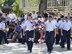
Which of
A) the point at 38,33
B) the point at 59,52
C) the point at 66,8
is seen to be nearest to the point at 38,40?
the point at 38,33

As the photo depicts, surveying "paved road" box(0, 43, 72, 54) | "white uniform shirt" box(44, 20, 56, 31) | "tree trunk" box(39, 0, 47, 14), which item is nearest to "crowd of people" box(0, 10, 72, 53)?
"white uniform shirt" box(44, 20, 56, 31)

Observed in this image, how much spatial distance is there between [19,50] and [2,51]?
2.88 ft

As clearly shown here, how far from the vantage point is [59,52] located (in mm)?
17625

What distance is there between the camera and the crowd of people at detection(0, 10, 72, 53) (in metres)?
16.9

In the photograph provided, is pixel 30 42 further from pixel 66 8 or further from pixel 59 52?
pixel 66 8

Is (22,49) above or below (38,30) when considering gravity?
below

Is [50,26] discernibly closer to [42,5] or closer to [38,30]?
[38,30]

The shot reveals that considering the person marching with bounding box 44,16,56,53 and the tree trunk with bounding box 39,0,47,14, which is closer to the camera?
the person marching with bounding box 44,16,56,53

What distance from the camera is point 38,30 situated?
2109cm

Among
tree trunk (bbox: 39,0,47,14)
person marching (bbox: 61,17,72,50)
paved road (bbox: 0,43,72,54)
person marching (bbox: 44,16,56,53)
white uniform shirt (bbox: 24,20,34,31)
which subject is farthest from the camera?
tree trunk (bbox: 39,0,47,14)

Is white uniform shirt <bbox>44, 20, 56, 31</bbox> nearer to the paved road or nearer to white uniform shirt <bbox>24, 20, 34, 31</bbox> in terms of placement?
white uniform shirt <bbox>24, 20, 34, 31</bbox>

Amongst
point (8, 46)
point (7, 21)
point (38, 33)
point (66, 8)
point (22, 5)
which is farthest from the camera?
point (22, 5)

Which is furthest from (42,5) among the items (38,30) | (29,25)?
(29,25)

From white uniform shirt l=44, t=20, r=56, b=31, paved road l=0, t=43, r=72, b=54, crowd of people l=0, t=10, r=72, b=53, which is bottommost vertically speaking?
paved road l=0, t=43, r=72, b=54
